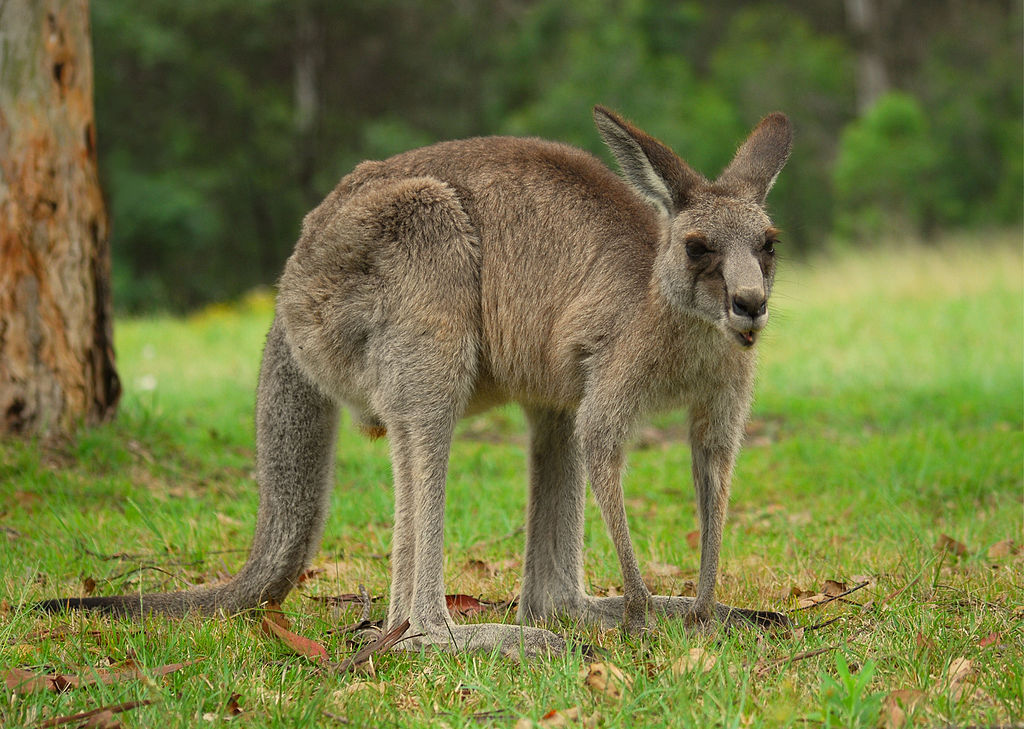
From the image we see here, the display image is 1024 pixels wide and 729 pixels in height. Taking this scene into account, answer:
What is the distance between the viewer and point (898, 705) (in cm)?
258

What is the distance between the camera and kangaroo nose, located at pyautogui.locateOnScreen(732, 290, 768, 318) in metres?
3.02

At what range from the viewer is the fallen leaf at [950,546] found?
419 cm

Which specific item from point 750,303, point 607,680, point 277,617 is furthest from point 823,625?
point 277,617

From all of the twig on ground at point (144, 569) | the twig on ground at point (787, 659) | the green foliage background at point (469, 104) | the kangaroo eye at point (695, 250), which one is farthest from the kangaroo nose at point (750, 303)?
the green foliage background at point (469, 104)

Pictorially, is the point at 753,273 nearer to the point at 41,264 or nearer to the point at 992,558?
the point at 992,558

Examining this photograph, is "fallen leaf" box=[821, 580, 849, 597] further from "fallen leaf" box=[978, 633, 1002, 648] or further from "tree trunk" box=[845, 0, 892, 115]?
"tree trunk" box=[845, 0, 892, 115]

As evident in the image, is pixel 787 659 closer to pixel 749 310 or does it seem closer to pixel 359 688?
pixel 749 310

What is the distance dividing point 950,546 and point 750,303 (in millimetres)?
1813

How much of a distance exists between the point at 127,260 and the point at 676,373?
20.4m

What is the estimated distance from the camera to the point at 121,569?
426cm

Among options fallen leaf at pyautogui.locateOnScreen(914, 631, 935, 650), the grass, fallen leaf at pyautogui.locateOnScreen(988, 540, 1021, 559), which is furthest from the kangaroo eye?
fallen leaf at pyautogui.locateOnScreen(988, 540, 1021, 559)

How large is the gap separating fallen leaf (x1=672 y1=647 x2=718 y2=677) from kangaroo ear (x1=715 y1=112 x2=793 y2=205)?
4.49ft

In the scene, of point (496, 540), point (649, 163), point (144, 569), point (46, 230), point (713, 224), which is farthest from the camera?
point (46, 230)

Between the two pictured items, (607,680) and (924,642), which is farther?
(924,642)
